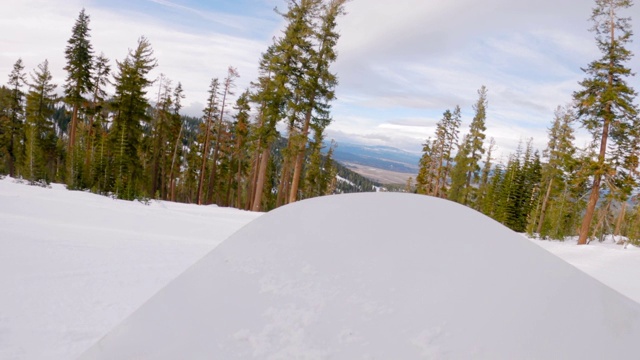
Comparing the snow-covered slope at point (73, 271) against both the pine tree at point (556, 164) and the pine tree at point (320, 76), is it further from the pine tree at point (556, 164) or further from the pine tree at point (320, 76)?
the pine tree at point (556, 164)

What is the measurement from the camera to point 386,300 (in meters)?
2.34

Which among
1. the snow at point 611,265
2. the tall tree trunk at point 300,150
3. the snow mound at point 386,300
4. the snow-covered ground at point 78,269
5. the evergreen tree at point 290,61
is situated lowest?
the snow-covered ground at point 78,269

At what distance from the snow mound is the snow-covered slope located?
111cm

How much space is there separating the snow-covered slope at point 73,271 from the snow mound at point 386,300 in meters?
1.11

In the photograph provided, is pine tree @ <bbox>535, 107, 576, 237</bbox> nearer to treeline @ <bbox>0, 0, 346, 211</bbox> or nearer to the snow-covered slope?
treeline @ <bbox>0, 0, 346, 211</bbox>

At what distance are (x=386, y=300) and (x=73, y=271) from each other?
4607 mm

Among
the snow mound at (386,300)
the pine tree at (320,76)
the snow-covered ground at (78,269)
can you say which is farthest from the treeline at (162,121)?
the snow mound at (386,300)

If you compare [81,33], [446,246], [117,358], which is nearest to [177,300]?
[117,358]

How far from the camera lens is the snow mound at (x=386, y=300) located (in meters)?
2.14

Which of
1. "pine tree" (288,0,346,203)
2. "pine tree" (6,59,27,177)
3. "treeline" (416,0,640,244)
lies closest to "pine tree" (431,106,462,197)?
"treeline" (416,0,640,244)

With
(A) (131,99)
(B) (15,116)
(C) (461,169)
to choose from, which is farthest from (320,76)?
Answer: (B) (15,116)

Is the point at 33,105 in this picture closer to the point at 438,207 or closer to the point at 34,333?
the point at 34,333

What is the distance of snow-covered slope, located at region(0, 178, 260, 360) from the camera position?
3230 millimetres

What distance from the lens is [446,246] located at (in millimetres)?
2643
